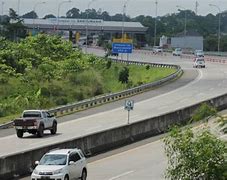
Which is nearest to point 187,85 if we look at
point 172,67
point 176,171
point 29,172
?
point 172,67

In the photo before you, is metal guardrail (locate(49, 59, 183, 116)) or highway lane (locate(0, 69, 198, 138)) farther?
metal guardrail (locate(49, 59, 183, 116))

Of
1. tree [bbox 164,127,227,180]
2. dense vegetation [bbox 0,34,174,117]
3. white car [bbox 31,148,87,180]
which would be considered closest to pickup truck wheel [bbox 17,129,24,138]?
dense vegetation [bbox 0,34,174,117]

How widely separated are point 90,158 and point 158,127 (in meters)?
11.3

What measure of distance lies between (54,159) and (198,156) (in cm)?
1088

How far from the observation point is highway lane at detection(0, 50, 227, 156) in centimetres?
4255

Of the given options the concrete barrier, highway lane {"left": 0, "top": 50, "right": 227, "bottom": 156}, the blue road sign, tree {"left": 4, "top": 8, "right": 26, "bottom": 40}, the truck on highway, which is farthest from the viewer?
tree {"left": 4, "top": 8, "right": 26, "bottom": 40}

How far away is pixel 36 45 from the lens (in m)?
108

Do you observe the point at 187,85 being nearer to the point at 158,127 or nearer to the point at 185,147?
the point at 158,127

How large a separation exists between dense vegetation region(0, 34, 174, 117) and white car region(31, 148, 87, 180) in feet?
120

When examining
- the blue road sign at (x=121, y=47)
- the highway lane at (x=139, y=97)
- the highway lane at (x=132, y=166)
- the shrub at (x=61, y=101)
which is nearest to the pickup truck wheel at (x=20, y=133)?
the highway lane at (x=139, y=97)

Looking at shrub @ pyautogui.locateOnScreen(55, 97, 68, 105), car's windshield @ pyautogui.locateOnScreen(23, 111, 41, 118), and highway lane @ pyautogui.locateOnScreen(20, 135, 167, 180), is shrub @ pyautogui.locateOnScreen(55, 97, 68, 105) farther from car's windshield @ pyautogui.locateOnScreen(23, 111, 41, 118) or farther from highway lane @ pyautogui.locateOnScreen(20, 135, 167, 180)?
highway lane @ pyautogui.locateOnScreen(20, 135, 167, 180)

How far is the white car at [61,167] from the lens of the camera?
24531mm

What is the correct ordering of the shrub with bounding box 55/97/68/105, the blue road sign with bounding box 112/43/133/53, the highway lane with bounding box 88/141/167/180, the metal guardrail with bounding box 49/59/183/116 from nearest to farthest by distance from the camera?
the highway lane with bounding box 88/141/167/180 < the metal guardrail with bounding box 49/59/183/116 < the shrub with bounding box 55/97/68/105 < the blue road sign with bounding box 112/43/133/53

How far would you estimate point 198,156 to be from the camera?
50.1 feet
